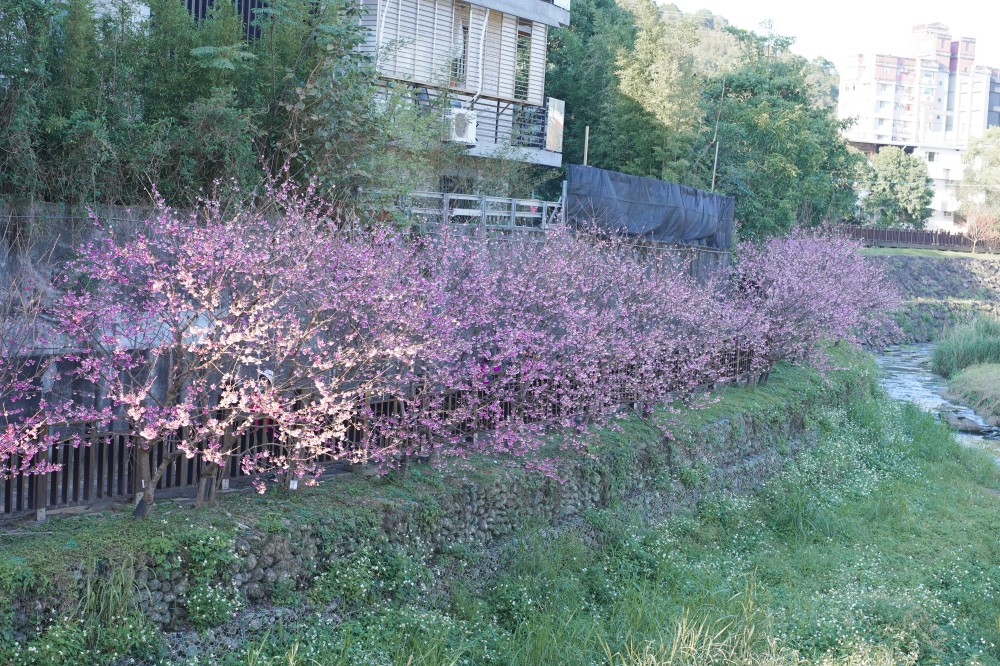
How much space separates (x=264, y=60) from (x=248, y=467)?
736 cm

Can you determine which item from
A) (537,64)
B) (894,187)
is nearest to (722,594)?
(537,64)

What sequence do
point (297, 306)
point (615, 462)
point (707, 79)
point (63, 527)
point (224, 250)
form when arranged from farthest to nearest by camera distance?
point (707, 79)
point (615, 462)
point (297, 306)
point (224, 250)
point (63, 527)

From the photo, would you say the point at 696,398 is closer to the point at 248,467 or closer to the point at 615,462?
the point at 615,462

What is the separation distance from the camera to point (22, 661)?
24.7ft

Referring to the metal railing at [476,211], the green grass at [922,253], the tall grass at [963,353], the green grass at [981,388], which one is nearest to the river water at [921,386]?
the green grass at [981,388]

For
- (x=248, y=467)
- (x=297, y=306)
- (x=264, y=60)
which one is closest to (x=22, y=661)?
(x=248, y=467)

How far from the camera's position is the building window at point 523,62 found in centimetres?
2570

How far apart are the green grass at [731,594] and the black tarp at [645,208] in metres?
6.31

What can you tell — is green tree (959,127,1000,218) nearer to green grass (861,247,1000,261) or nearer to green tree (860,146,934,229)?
green tree (860,146,934,229)

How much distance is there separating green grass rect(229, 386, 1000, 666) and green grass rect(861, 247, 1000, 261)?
43039 mm

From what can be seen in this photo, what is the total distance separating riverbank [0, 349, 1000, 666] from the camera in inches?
335

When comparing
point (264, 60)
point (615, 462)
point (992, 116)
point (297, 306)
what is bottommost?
point (615, 462)

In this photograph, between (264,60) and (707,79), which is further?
(707,79)

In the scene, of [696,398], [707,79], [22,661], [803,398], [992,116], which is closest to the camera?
[22,661]
